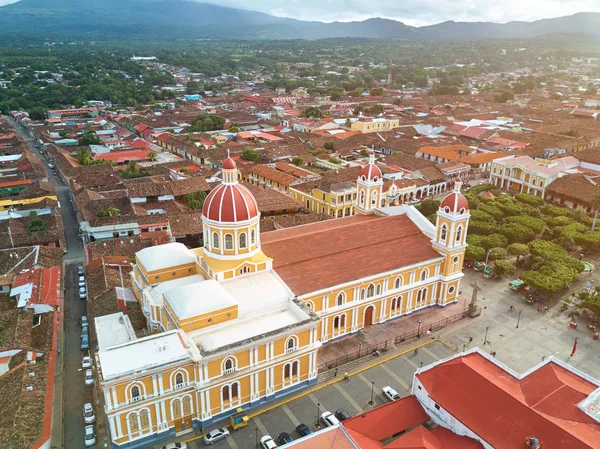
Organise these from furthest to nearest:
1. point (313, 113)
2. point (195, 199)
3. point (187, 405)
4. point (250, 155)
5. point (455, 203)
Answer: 1. point (313, 113)
2. point (250, 155)
3. point (195, 199)
4. point (455, 203)
5. point (187, 405)

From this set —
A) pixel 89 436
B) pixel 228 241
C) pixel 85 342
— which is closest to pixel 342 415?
pixel 228 241

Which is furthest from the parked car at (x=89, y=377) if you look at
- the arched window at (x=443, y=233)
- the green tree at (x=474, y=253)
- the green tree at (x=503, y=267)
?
the green tree at (x=503, y=267)

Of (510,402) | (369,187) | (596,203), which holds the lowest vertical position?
(596,203)

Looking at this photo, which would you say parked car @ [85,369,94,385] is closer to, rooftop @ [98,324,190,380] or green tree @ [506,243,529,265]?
rooftop @ [98,324,190,380]

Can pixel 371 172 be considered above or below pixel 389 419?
above

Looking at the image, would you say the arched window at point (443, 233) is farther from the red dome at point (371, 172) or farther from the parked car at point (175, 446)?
the parked car at point (175, 446)

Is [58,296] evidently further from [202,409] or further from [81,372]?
[202,409]

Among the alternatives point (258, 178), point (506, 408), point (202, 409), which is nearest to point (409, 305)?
point (506, 408)

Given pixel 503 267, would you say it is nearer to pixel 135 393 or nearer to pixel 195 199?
pixel 135 393

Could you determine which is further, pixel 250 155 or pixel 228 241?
pixel 250 155
